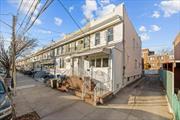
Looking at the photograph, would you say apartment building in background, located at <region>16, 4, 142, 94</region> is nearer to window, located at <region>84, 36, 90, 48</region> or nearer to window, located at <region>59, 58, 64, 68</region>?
window, located at <region>84, 36, 90, 48</region>

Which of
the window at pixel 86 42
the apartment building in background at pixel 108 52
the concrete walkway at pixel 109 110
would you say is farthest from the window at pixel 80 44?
the concrete walkway at pixel 109 110

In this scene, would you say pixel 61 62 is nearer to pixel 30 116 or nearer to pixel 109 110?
pixel 109 110

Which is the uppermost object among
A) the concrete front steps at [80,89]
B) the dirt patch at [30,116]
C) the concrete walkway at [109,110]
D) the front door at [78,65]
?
the front door at [78,65]

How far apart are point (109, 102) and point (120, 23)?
7681 millimetres

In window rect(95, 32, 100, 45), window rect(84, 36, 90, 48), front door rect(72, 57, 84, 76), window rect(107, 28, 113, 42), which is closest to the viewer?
window rect(107, 28, 113, 42)

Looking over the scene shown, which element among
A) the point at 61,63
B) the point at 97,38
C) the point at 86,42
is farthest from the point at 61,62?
the point at 97,38

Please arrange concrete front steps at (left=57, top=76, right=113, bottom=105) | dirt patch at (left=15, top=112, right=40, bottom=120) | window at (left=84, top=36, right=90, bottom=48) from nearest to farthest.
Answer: dirt patch at (left=15, top=112, right=40, bottom=120) → concrete front steps at (left=57, top=76, right=113, bottom=105) → window at (left=84, top=36, right=90, bottom=48)

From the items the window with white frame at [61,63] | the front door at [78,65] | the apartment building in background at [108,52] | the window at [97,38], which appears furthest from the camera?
the window with white frame at [61,63]

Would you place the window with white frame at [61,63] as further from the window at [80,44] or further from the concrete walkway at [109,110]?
the concrete walkway at [109,110]

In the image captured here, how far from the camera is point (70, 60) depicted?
79.8ft

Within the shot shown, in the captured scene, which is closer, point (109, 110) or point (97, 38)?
point (109, 110)

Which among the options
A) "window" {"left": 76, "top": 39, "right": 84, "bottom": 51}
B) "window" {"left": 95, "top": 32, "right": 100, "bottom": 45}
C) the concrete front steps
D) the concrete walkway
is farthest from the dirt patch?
"window" {"left": 76, "top": 39, "right": 84, "bottom": 51}

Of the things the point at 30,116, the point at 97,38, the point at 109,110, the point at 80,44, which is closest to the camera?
the point at 30,116

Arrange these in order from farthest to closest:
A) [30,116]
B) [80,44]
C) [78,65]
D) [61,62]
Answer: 1. [61,62]
2. [80,44]
3. [78,65]
4. [30,116]
